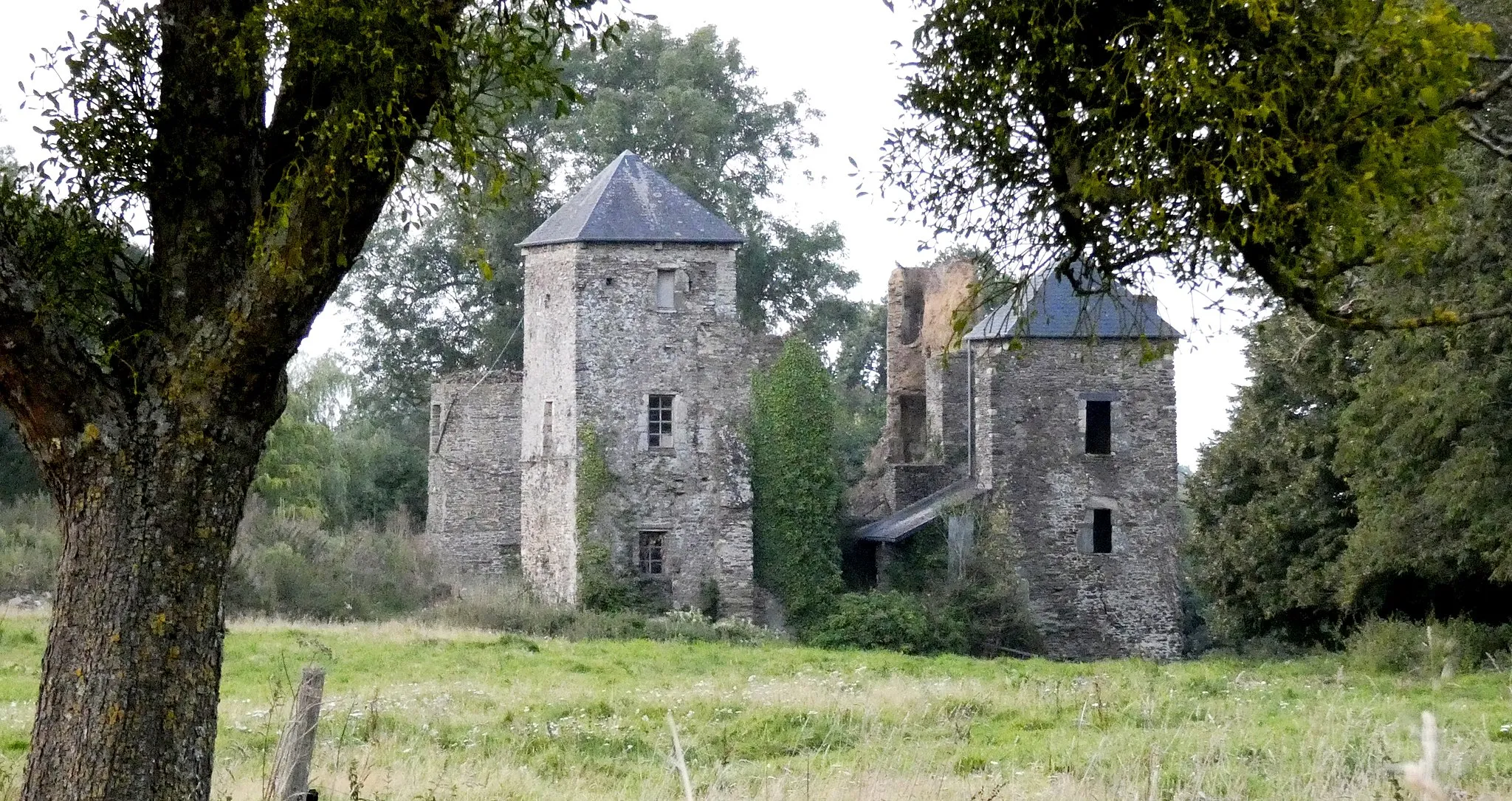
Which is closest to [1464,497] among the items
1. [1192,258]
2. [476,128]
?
[1192,258]

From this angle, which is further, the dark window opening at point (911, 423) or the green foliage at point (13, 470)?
the dark window opening at point (911, 423)

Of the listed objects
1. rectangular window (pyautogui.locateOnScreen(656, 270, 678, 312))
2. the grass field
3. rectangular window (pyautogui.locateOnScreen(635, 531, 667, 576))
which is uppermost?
rectangular window (pyautogui.locateOnScreen(656, 270, 678, 312))

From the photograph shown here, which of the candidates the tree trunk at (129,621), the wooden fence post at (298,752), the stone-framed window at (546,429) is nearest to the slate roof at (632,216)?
the stone-framed window at (546,429)

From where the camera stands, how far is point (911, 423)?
3788 centimetres

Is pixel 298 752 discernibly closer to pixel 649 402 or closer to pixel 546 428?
pixel 649 402

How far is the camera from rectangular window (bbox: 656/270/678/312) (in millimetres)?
30172

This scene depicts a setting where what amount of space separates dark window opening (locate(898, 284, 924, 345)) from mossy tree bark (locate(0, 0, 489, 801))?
32532mm

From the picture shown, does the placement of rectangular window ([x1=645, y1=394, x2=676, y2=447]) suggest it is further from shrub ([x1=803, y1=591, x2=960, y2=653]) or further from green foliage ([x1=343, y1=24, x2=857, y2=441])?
green foliage ([x1=343, y1=24, x2=857, y2=441])

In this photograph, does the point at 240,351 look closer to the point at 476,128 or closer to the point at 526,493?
the point at 476,128

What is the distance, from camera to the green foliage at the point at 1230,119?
197 inches

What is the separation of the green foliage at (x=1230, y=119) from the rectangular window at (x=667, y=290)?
24.3m

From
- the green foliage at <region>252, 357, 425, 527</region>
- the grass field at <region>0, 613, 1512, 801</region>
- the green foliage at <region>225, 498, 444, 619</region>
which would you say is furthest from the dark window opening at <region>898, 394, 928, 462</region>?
the grass field at <region>0, 613, 1512, 801</region>

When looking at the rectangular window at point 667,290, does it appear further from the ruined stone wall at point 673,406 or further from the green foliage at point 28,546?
the green foliage at point 28,546

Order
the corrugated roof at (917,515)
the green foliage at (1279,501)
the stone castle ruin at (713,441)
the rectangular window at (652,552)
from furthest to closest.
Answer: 1. the corrugated roof at (917,515)
2. the rectangular window at (652,552)
3. the stone castle ruin at (713,441)
4. the green foliage at (1279,501)
